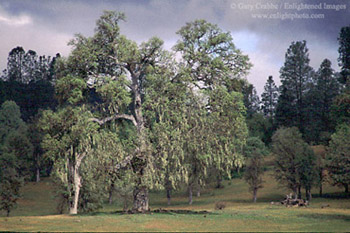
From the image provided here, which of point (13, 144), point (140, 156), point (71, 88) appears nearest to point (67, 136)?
point (71, 88)

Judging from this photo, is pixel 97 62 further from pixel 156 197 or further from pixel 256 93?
pixel 256 93

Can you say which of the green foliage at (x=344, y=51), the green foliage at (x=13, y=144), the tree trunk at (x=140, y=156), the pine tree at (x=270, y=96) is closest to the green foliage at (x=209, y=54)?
the tree trunk at (x=140, y=156)

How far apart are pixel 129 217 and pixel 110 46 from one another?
13620 mm

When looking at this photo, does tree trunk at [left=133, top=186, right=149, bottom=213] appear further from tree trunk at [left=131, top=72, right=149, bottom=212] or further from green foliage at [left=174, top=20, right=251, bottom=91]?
green foliage at [left=174, top=20, right=251, bottom=91]

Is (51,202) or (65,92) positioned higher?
(65,92)

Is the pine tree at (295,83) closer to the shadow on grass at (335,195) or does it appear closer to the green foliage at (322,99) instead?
the green foliage at (322,99)

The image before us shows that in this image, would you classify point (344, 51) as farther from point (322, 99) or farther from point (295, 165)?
point (295, 165)

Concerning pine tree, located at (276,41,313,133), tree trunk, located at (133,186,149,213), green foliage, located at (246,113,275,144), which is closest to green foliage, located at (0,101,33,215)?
tree trunk, located at (133,186,149,213)

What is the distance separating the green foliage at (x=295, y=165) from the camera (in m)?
62.4

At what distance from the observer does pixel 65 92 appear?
1300 inches

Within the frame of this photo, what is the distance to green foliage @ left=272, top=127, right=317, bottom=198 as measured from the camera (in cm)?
6238

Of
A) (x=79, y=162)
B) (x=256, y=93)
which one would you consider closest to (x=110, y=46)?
(x=79, y=162)

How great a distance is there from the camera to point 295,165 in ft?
207

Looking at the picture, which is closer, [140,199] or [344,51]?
[140,199]
